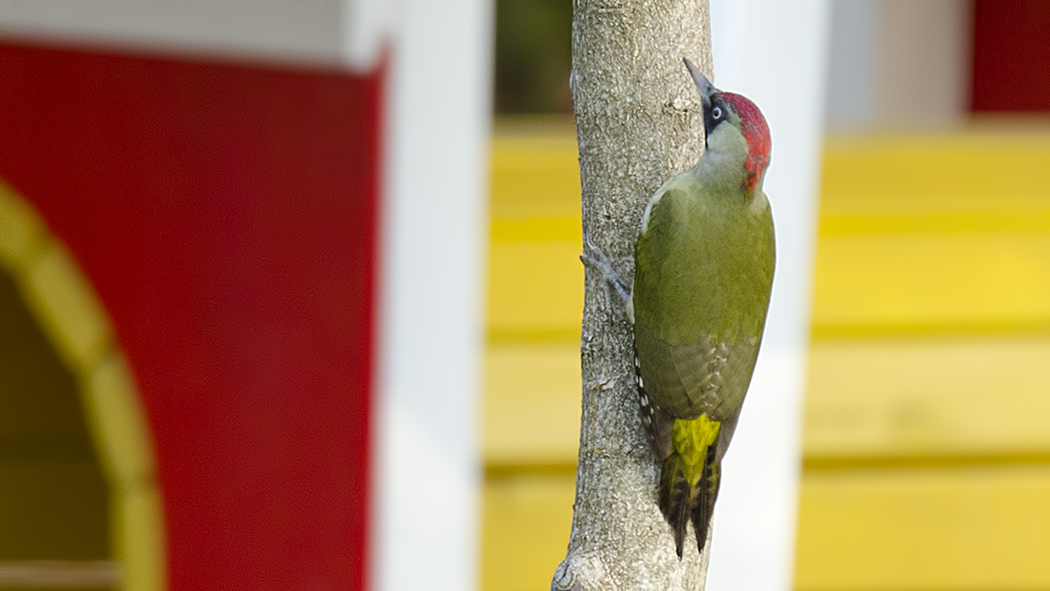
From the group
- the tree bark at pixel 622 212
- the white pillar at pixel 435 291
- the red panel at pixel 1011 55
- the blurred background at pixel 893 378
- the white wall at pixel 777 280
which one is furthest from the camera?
the red panel at pixel 1011 55

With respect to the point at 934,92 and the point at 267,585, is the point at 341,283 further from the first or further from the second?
the point at 934,92

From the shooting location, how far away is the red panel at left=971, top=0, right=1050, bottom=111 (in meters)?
1.88

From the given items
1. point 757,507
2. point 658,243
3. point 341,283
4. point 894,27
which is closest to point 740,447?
point 757,507

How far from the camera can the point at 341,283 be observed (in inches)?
52.8

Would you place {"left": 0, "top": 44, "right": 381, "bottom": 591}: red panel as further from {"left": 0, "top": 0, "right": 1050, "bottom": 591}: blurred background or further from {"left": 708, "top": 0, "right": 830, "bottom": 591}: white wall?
{"left": 708, "top": 0, "right": 830, "bottom": 591}: white wall

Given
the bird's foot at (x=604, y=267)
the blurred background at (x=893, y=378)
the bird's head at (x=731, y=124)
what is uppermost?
the bird's head at (x=731, y=124)

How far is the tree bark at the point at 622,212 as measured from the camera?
331 mm

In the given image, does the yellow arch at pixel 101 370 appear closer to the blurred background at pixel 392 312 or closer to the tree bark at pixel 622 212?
the blurred background at pixel 392 312

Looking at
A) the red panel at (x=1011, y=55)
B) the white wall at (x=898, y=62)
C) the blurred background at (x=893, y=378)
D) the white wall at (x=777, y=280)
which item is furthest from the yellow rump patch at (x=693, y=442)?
the red panel at (x=1011, y=55)

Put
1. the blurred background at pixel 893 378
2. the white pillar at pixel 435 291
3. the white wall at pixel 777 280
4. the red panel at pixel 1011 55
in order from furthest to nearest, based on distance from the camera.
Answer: the red panel at pixel 1011 55
the blurred background at pixel 893 378
the white pillar at pixel 435 291
the white wall at pixel 777 280

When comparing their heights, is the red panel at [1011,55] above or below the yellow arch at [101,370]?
above

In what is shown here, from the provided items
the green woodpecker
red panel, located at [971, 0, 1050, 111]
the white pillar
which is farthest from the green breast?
red panel, located at [971, 0, 1050, 111]

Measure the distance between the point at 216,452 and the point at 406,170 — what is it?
0.50 m

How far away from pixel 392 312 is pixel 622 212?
0.90 metres
